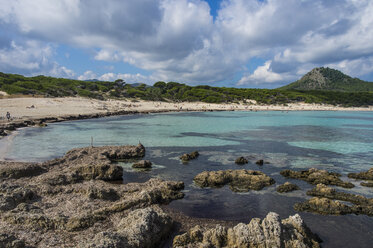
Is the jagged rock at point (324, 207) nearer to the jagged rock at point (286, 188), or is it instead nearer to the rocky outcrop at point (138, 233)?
the jagged rock at point (286, 188)

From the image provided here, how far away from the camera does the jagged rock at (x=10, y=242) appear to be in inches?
273

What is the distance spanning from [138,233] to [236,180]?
8.30 metres

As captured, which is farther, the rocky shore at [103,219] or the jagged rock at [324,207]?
the jagged rock at [324,207]

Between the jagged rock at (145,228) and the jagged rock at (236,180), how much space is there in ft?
18.2

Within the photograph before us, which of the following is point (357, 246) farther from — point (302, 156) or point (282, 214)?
point (302, 156)

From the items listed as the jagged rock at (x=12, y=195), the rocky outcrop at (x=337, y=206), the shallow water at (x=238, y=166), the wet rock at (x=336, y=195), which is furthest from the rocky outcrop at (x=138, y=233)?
the wet rock at (x=336, y=195)

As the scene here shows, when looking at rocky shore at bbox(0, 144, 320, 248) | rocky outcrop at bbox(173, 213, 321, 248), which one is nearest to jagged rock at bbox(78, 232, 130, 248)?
rocky shore at bbox(0, 144, 320, 248)

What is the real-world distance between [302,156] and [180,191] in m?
13.8

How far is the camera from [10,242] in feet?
23.1

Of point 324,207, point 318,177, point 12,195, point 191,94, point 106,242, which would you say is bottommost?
point 324,207

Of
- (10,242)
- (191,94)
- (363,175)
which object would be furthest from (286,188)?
(191,94)

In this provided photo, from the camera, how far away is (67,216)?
9.12 metres

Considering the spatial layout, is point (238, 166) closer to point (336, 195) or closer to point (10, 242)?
point (336, 195)

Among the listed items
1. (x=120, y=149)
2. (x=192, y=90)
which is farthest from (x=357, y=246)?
(x=192, y=90)
